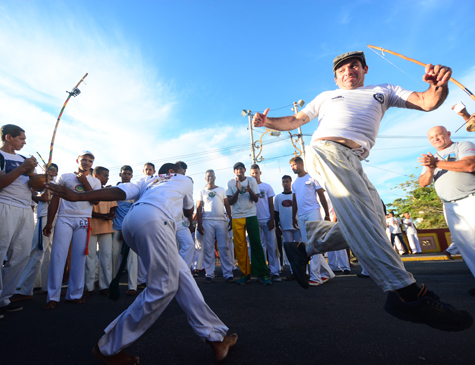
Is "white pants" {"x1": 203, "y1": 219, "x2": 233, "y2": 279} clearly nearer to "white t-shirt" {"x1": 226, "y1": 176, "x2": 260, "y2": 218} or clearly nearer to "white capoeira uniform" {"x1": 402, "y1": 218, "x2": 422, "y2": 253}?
"white t-shirt" {"x1": 226, "y1": 176, "x2": 260, "y2": 218}

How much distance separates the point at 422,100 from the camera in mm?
2039

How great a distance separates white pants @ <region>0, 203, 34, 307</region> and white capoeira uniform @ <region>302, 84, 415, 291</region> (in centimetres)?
352

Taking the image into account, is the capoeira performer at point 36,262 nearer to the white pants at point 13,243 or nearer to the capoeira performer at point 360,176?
the white pants at point 13,243

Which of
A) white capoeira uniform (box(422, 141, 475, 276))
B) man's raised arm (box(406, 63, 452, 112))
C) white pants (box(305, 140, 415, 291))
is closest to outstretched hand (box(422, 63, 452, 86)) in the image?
man's raised arm (box(406, 63, 452, 112))

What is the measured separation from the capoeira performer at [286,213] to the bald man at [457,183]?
9.35 ft

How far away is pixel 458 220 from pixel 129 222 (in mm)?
3838

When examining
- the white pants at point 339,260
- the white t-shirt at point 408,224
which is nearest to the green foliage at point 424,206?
the white t-shirt at point 408,224

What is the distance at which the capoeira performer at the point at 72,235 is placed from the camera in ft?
12.5

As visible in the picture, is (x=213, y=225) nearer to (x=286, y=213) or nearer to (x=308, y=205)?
(x=286, y=213)

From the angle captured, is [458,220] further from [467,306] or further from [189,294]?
[189,294]

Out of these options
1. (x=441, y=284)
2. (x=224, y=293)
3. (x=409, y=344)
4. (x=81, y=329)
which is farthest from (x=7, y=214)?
(x=441, y=284)

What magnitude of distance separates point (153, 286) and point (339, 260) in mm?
5334

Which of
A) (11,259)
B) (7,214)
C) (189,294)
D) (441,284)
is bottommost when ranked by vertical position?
(441,284)

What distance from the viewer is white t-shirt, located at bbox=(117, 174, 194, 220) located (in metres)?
2.23
